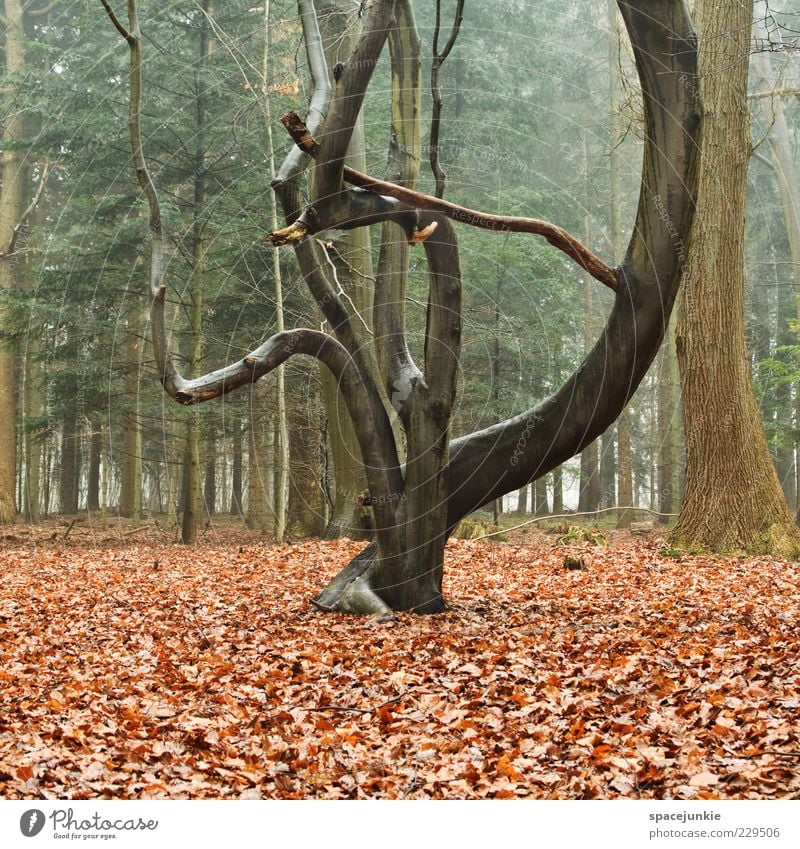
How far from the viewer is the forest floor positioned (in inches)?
156

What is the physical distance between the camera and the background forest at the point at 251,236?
1430cm

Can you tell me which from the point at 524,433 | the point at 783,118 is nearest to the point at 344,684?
the point at 524,433

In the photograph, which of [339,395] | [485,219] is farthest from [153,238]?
[339,395]

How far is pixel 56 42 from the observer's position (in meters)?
21.4

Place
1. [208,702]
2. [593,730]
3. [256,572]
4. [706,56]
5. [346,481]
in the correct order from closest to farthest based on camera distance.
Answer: [593,730] → [208,702] → [256,572] → [706,56] → [346,481]

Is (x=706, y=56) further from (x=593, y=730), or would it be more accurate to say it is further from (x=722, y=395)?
(x=593, y=730)

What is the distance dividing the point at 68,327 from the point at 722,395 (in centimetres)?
1183

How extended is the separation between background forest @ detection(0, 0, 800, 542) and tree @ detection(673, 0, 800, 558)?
1.12m

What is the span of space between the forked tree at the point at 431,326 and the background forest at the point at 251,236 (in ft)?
15.9

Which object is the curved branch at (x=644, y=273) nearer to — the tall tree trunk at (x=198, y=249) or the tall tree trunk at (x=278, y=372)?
the tall tree trunk at (x=278, y=372)

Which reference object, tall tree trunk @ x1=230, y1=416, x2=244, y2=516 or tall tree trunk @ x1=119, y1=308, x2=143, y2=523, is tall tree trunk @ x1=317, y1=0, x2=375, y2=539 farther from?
tall tree trunk @ x1=119, y1=308, x2=143, y2=523

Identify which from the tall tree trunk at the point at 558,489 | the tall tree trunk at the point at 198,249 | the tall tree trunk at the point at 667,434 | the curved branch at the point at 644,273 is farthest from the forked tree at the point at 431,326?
the tall tree trunk at the point at 558,489

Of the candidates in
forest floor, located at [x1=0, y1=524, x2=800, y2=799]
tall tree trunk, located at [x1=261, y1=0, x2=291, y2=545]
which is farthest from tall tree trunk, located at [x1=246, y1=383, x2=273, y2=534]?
forest floor, located at [x1=0, y1=524, x2=800, y2=799]

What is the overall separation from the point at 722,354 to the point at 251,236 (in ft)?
27.6
